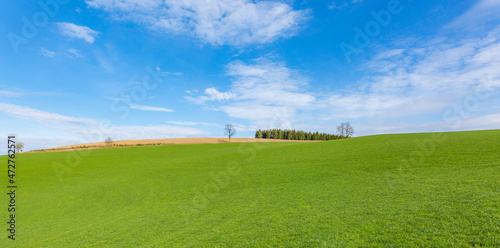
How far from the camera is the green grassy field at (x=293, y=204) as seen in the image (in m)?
6.86

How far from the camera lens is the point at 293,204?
11.2 metres

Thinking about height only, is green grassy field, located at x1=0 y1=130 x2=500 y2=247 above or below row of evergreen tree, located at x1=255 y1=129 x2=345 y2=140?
below

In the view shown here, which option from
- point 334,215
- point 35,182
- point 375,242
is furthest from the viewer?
point 35,182

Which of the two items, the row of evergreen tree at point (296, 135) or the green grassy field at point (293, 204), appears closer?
the green grassy field at point (293, 204)

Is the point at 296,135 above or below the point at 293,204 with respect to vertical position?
above

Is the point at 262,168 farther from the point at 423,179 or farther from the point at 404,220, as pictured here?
the point at 404,220

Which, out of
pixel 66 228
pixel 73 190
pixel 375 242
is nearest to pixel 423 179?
pixel 375 242

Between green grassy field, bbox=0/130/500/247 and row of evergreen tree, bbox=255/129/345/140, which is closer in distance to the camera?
green grassy field, bbox=0/130/500/247

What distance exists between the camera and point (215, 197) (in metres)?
14.9

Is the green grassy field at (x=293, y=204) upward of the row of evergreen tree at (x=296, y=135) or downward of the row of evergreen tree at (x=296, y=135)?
downward

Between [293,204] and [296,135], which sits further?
[296,135]

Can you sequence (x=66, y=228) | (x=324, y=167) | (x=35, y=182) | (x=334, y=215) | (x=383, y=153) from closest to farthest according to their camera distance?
(x=334, y=215)
(x=66, y=228)
(x=324, y=167)
(x=383, y=153)
(x=35, y=182)

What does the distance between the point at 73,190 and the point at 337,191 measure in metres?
22.9

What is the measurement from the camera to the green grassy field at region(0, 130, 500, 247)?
270 inches
